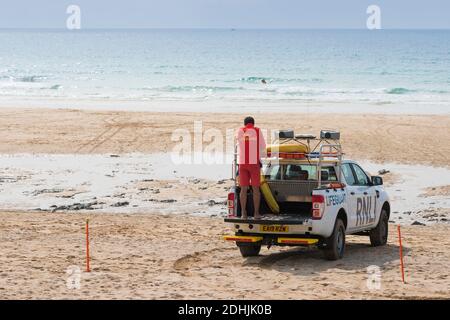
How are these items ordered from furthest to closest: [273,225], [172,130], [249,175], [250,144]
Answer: [172,130]
[249,175]
[250,144]
[273,225]

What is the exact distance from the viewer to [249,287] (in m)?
12.9

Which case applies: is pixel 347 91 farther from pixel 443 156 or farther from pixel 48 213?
pixel 48 213

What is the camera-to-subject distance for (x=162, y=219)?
772 inches

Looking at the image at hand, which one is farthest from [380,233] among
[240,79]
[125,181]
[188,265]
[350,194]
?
[240,79]

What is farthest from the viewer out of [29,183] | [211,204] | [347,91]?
[347,91]

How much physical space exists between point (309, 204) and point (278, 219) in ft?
2.71

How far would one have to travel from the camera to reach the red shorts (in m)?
14.7

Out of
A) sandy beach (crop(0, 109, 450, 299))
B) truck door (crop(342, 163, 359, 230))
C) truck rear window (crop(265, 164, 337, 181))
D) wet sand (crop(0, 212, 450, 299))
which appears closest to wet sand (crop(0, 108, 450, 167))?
sandy beach (crop(0, 109, 450, 299))

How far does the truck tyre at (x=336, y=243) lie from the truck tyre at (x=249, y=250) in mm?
1123

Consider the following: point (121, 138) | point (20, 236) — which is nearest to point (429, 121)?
point (121, 138)

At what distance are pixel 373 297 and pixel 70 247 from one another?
19.1ft

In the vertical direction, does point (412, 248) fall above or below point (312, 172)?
below

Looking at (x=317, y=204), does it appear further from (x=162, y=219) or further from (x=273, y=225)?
(x=162, y=219)

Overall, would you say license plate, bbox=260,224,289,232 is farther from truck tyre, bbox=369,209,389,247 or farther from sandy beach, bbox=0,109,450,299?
truck tyre, bbox=369,209,389,247
